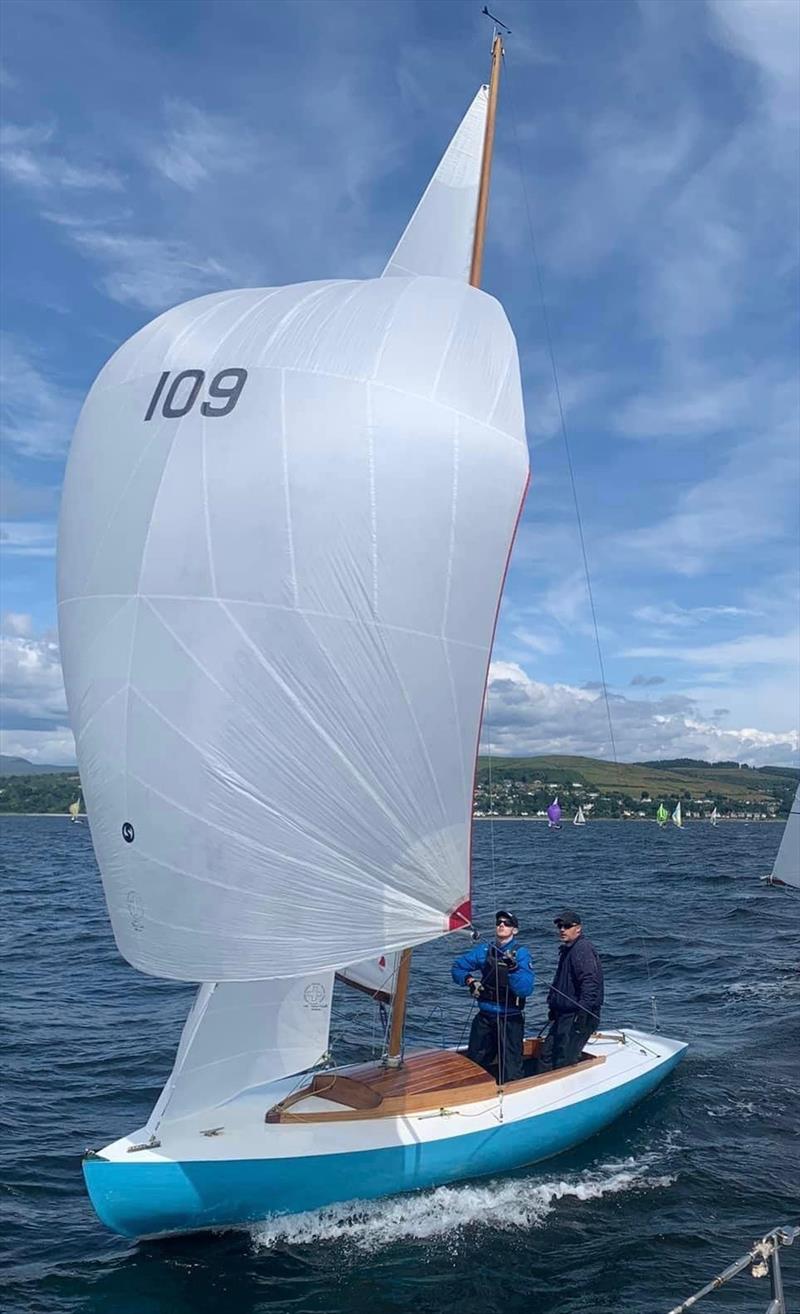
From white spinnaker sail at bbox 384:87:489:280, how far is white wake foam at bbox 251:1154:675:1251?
9.90m

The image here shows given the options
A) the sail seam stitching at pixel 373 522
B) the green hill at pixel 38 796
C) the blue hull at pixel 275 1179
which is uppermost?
the sail seam stitching at pixel 373 522

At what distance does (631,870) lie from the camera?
49062mm

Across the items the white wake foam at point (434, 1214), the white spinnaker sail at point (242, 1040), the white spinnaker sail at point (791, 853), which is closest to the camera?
the white wake foam at point (434, 1214)

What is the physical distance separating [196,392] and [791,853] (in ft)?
69.7

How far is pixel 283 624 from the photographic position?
26.3 feet

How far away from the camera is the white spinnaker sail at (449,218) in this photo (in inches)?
451

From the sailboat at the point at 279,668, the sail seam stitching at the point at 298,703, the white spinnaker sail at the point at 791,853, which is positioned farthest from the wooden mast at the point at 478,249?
the white spinnaker sail at the point at 791,853

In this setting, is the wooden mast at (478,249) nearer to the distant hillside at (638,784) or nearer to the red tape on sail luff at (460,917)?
the red tape on sail luff at (460,917)

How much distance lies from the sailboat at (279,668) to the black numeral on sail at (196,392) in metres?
0.03

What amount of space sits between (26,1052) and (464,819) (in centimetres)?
964

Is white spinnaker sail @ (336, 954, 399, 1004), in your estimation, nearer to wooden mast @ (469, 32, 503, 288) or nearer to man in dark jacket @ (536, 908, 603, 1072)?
man in dark jacket @ (536, 908, 603, 1072)

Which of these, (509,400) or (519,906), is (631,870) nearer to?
(519,906)

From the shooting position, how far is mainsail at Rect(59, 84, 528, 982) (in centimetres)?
798

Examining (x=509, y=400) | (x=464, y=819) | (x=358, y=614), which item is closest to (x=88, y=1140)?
(x=464, y=819)
